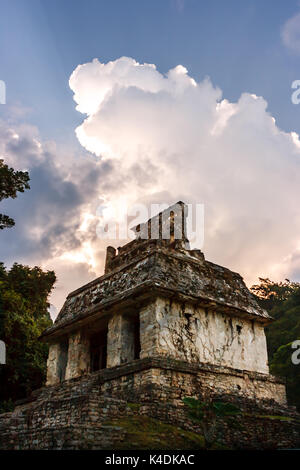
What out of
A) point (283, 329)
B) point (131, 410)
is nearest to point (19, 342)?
point (131, 410)

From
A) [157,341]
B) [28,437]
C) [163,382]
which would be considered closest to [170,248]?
[157,341]

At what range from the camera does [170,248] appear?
14.7 metres

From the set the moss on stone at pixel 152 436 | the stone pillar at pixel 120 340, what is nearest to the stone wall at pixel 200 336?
the stone pillar at pixel 120 340

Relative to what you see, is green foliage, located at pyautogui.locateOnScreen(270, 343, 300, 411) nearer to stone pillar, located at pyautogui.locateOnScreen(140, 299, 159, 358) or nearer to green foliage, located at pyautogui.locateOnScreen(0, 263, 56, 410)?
green foliage, located at pyautogui.locateOnScreen(0, 263, 56, 410)

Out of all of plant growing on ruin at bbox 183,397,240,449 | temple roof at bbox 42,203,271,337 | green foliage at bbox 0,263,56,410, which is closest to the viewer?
plant growing on ruin at bbox 183,397,240,449

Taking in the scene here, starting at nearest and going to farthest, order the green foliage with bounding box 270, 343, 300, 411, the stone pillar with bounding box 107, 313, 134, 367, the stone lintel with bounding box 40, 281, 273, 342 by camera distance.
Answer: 1. the stone lintel with bounding box 40, 281, 273, 342
2. the stone pillar with bounding box 107, 313, 134, 367
3. the green foliage with bounding box 270, 343, 300, 411

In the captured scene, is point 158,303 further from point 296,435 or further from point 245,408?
point 296,435

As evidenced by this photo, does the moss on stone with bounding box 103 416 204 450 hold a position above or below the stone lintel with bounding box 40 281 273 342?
below

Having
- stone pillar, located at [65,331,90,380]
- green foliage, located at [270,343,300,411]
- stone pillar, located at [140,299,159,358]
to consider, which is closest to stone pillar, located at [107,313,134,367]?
stone pillar, located at [140,299,159,358]

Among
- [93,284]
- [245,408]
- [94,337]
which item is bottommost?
[245,408]

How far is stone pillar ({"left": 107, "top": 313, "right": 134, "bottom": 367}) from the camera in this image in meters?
12.4

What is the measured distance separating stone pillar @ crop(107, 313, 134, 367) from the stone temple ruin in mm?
30

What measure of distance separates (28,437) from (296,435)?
21.8ft

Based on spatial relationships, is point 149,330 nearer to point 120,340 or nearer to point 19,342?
point 120,340
